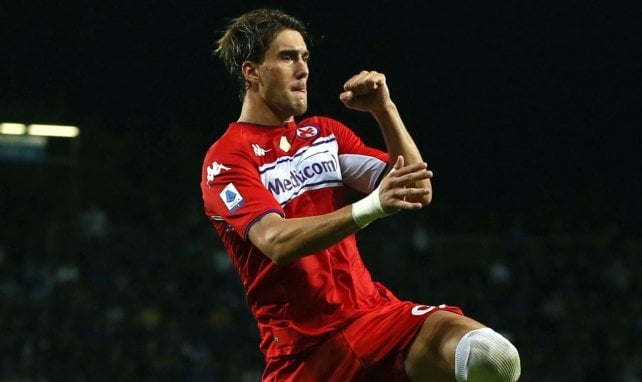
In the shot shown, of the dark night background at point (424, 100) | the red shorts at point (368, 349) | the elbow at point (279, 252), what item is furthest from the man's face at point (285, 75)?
the dark night background at point (424, 100)

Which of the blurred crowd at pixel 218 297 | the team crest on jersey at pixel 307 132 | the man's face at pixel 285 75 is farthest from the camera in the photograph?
the blurred crowd at pixel 218 297

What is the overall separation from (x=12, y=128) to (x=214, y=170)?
12.8 metres

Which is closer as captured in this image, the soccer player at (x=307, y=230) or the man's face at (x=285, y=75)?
the soccer player at (x=307, y=230)

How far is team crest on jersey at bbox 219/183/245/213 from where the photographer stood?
4.23m

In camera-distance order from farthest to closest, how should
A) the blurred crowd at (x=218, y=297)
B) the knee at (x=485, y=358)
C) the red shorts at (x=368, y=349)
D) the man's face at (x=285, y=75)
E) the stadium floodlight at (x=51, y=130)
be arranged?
the stadium floodlight at (x=51, y=130) < the blurred crowd at (x=218, y=297) < the man's face at (x=285, y=75) < the red shorts at (x=368, y=349) < the knee at (x=485, y=358)

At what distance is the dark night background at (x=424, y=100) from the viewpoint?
18.6m

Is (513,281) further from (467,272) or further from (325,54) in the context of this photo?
(325,54)

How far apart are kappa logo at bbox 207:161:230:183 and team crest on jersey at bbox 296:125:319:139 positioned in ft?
1.56

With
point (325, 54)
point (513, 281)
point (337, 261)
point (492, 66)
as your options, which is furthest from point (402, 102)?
point (337, 261)

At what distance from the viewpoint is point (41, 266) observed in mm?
13922

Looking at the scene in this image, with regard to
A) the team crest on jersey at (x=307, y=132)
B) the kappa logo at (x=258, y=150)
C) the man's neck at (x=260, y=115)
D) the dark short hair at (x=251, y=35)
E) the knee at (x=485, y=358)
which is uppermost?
the dark short hair at (x=251, y=35)

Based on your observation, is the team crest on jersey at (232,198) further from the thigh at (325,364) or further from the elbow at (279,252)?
the thigh at (325,364)

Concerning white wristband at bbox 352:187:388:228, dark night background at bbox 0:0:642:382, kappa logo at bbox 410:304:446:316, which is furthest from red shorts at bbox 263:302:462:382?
dark night background at bbox 0:0:642:382

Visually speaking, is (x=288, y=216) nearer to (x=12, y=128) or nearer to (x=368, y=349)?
(x=368, y=349)
